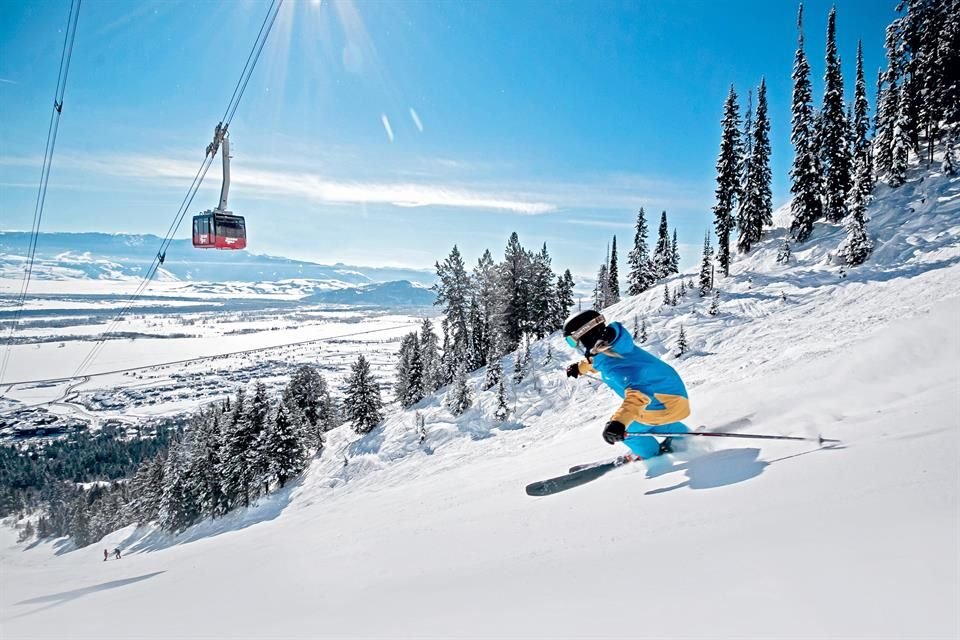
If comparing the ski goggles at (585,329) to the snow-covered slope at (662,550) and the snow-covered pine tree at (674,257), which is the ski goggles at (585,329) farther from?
the snow-covered pine tree at (674,257)

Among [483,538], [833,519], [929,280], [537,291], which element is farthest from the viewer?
[537,291]

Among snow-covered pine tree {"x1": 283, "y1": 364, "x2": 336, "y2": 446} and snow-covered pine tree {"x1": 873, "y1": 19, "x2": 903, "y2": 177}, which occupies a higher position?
snow-covered pine tree {"x1": 873, "y1": 19, "x2": 903, "y2": 177}

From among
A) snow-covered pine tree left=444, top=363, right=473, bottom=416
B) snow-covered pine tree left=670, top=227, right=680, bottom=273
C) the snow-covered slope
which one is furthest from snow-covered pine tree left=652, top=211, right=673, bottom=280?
the snow-covered slope

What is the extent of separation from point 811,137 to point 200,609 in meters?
51.0

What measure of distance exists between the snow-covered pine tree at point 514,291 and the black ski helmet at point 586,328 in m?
41.6

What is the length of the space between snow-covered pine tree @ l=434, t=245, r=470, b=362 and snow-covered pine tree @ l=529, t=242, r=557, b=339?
24.2ft

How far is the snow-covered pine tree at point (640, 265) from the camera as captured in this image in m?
59.5

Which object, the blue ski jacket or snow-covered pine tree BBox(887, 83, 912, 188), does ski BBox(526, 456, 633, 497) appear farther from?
snow-covered pine tree BBox(887, 83, 912, 188)

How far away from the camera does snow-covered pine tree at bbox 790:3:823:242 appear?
38531mm

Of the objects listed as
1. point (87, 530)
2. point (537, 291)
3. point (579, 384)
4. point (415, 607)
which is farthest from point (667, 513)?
point (87, 530)

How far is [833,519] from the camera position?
2.64 metres

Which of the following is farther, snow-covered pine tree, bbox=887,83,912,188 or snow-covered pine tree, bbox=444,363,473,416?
snow-covered pine tree, bbox=887,83,912,188

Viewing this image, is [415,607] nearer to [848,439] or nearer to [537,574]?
[537,574]

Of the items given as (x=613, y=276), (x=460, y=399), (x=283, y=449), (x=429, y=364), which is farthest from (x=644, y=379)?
(x=613, y=276)
